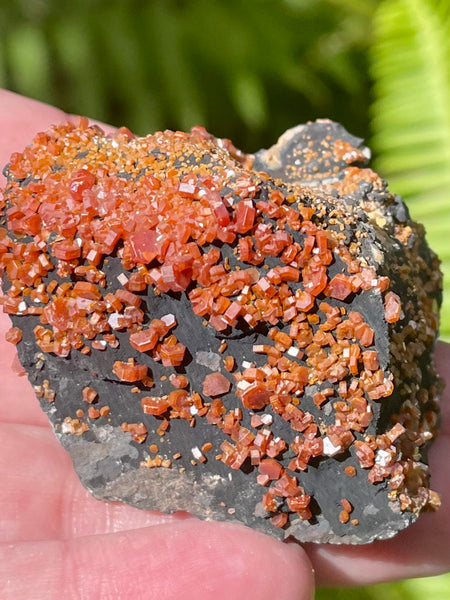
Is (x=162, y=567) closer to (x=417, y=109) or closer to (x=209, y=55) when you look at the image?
(x=417, y=109)

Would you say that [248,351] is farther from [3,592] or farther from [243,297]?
[3,592]

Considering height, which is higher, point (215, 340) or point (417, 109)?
point (417, 109)

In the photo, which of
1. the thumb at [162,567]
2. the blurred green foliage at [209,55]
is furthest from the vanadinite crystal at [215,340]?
the blurred green foliage at [209,55]

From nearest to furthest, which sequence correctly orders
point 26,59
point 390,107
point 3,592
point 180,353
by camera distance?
point 3,592 < point 180,353 < point 390,107 < point 26,59

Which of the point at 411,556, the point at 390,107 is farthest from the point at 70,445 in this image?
the point at 390,107

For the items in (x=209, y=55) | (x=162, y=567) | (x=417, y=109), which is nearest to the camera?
(x=162, y=567)

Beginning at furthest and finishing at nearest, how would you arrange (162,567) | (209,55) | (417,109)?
1. (209,55)
2. (417,109)
3. (162,567)

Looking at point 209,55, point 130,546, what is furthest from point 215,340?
point 209,55
